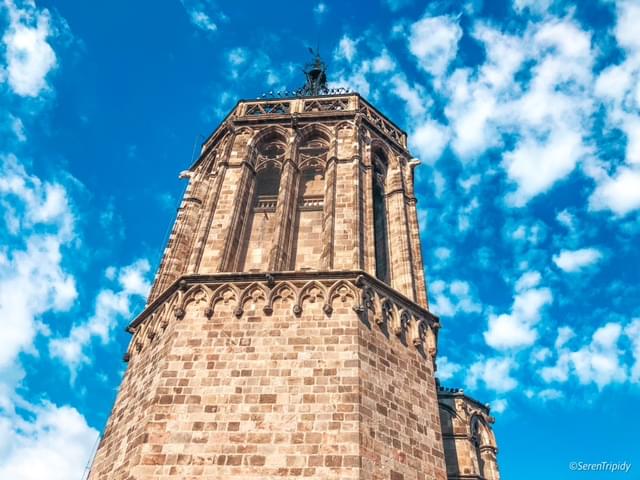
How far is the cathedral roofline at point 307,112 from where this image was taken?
18.0 m

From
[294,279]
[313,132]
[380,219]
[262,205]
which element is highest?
[313,132]

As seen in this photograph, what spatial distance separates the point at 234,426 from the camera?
996 centimetres

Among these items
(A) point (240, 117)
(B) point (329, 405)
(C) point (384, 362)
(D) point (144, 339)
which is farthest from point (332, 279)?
(A) point (240, 117)

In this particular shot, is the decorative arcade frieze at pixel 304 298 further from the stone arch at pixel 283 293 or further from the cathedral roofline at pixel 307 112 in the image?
the cathedral roofline at pixel 307 112

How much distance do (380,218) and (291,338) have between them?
6460 millimetres

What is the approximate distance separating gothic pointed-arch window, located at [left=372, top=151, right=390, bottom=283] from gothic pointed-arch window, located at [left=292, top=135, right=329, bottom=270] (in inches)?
66.6

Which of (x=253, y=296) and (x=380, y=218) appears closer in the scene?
(x=253, y=296)

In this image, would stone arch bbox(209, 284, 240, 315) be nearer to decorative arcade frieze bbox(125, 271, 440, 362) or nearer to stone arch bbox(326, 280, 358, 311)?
decorative arcade frieze bbox(125, 271, 440, 362)

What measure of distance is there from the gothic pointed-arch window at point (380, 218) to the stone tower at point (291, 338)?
0.16 feet

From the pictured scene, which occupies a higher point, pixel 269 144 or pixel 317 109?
pixel 317 109

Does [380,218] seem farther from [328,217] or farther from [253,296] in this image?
[253,296]

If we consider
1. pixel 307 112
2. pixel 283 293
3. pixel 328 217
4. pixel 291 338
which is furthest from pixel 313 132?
pixel 291 338

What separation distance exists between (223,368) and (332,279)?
3.09 meters

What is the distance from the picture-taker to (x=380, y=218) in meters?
16.5
